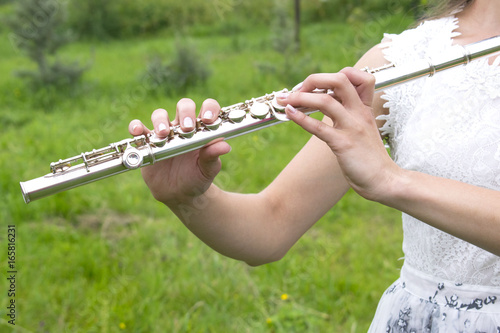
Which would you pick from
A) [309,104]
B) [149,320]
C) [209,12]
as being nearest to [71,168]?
[309,104]

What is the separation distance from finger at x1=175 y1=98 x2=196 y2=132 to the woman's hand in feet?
0.74

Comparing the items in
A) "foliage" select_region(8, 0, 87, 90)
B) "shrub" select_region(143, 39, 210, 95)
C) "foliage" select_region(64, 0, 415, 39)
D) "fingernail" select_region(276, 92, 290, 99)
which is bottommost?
"fingernail" select_region(276, 92, 290, 99)

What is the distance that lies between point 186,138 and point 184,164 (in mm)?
78

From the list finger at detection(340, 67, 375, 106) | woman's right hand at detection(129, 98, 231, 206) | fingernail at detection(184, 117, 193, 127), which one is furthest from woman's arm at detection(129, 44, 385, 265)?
finger at detection(340, 67, 375, 106)

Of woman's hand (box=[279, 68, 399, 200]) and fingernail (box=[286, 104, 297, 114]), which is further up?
fingernail (box=[286, 104, 297, 114])

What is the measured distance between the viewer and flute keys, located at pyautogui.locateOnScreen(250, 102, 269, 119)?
3.56 feet

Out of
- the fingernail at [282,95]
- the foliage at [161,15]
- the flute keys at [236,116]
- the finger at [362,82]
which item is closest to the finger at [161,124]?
the flute keys at [236,116]

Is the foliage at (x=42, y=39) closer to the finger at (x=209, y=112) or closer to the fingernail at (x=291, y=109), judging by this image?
the finger at (x=209, y=112)

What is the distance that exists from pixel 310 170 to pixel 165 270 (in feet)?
6.05

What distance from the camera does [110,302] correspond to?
2.60 metres

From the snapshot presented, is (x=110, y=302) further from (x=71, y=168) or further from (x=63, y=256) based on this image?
(x=71, y=168)

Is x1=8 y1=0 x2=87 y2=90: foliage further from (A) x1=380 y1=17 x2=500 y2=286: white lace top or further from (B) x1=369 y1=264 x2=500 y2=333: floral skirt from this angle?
(B) x1=369 y1=264 x2=500 y2=333: floral skirt

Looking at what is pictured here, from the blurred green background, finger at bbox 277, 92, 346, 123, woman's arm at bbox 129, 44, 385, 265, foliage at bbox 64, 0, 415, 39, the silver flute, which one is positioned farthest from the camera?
foliage at bbox 64, 0, 415, 39

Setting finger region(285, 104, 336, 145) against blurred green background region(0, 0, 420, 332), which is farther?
blurred green background region(0, 0, 420, 332)
